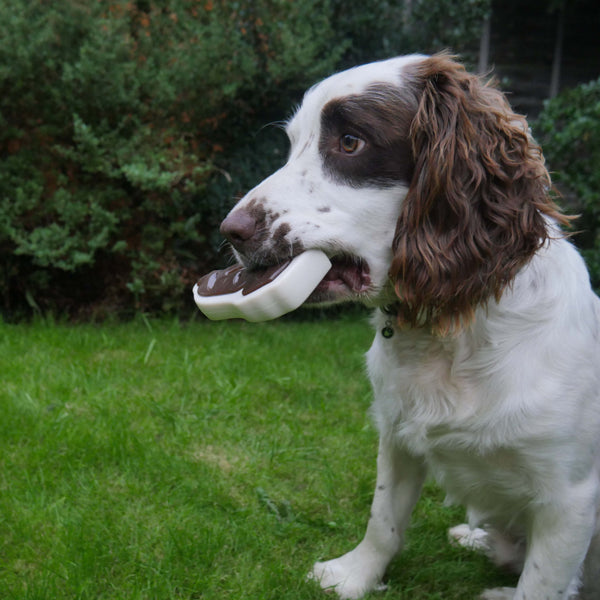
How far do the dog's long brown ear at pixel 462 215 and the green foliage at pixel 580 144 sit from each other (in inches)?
126

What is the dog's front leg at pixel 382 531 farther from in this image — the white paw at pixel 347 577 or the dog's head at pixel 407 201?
the dog's head at pixel 407 201

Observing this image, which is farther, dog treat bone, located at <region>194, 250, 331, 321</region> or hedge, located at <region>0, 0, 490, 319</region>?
hedge, located at <region>0, 0, 490, 319</region>

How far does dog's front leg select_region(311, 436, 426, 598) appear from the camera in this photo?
2488 millimetres

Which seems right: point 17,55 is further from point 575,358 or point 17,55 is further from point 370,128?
point 575,358

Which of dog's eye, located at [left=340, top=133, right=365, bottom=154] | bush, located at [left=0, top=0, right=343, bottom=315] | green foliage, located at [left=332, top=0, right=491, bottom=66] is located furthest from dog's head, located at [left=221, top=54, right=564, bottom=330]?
green foliage, located at [left=332, top=0, right=491, bottom=66]

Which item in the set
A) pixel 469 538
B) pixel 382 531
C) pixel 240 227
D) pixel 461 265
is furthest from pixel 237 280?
pixel 469 538

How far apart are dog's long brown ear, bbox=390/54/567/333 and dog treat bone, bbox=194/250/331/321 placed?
0.74 feet

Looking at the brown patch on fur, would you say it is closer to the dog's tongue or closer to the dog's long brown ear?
the dog's long brown ear

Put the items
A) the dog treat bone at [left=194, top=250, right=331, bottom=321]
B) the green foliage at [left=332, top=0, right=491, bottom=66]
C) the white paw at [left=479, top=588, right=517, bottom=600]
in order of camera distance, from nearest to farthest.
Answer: the dog treat bone at [left=194, top=250, right=331, bottom=321] → the white paw at [left=479, top=588, right=517, bottom=600] → the green foliage at [left=332, top=0, right=491, bottom=66]

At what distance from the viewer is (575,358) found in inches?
80.0

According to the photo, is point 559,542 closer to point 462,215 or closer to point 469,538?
point 469,538

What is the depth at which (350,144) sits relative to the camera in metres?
2.00

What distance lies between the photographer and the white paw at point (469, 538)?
2.75 metres

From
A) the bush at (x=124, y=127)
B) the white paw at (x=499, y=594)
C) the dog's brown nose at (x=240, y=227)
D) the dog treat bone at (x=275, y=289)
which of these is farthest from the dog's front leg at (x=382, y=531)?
the bush at (x=124, y=127)
